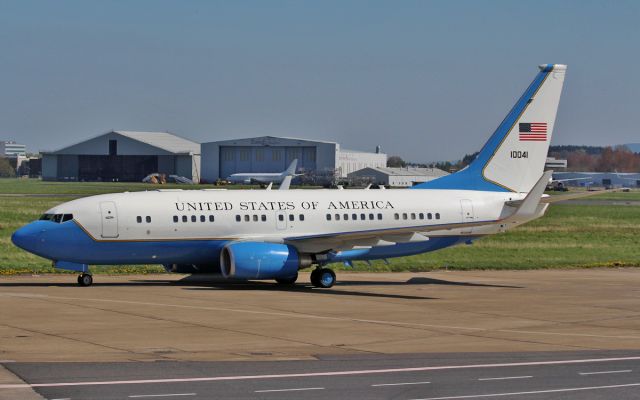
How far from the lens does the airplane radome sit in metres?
41.5

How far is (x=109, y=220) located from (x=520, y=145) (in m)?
18.8

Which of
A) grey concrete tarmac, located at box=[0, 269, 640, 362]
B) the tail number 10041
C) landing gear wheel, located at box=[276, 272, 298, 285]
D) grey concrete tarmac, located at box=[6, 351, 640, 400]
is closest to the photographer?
grey concrete tarmac, located at box=[6, 351, 640, 400]

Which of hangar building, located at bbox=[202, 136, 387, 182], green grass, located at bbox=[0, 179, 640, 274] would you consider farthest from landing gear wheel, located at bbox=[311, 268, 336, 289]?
hangar building, located at bbox=[202, 136, 387, 182]

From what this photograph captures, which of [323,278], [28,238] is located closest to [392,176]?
[323,278]

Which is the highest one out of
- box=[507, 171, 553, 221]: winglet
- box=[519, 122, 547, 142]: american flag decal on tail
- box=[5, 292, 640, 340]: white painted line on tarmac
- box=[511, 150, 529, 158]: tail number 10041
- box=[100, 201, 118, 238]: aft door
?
box=[519, 122, 547, 142]: american flag decal on tail

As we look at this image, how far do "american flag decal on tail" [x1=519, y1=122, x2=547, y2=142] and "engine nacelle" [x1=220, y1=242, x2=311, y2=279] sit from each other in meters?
12.8

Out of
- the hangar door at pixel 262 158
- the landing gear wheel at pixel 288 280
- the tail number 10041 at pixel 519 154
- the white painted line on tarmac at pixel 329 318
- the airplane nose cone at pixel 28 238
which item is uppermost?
the hangar door at pixel 262 158

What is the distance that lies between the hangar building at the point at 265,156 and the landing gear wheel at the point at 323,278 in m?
147

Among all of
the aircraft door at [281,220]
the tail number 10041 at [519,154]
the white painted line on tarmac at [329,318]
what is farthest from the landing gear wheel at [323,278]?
the tail number 10041 at [519,154]

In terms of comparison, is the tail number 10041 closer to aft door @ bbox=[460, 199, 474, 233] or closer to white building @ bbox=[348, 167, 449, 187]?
aft door @ bbox=[460, 199, 474, 233]

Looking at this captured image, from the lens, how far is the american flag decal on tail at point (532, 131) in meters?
49.0

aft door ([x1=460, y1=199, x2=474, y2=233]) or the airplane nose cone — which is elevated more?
aft door ([x1=460, y1=199, x2=474, y2=233])

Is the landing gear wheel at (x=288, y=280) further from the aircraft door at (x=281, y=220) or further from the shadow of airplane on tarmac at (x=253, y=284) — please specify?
the aircraft door at (x=281, y=220)

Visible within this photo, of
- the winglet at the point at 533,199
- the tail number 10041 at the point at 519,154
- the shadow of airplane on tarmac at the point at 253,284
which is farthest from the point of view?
the tail number 10041 at the point at 519,154
